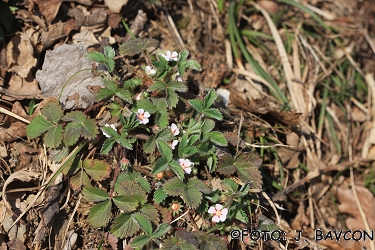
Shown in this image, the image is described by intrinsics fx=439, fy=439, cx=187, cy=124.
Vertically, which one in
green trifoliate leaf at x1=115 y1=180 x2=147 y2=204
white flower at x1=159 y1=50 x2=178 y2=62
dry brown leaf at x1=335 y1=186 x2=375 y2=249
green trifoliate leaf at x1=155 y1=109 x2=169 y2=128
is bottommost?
dry brown leaf at x1=335 y1=186 x2=375 y2=249

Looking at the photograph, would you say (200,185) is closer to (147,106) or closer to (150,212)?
(150,212)

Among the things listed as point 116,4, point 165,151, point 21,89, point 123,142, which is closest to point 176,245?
point 165,151

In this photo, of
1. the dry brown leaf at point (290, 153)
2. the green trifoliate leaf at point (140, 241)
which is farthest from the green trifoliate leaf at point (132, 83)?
the dry brown leaf at point (290, 153)

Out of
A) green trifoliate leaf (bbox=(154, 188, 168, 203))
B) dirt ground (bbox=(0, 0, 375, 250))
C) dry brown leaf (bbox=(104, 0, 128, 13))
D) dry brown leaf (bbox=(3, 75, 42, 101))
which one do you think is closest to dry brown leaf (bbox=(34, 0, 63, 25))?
dirt ground (bbox=(0, 0, 375, 250))

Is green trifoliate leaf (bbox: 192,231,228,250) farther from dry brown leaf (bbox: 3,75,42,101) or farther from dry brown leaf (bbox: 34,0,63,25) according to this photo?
dry brown leaf (bbox: 34,0,63,25)

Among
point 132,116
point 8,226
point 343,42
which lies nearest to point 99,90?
point 132,116

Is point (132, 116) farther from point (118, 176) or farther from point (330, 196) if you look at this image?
point (330, 196)
